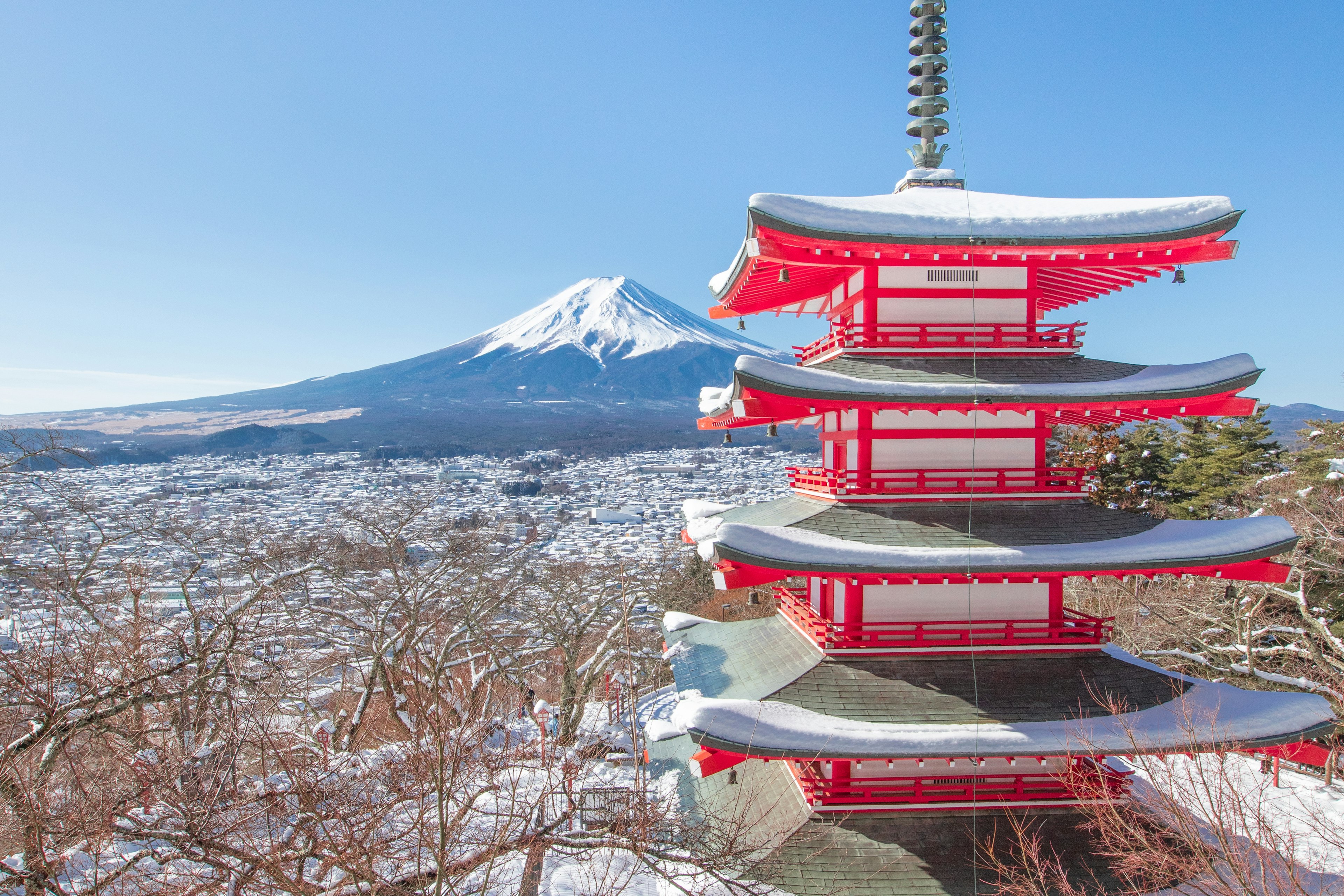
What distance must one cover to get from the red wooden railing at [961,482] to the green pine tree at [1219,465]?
68.4ft

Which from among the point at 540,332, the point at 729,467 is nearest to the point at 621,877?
the point at 729,467

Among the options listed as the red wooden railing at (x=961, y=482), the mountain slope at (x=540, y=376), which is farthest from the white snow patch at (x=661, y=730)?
the mountain slope at (x=540, y=376)

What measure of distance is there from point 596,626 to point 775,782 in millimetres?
22921

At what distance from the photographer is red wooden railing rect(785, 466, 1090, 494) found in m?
8.48

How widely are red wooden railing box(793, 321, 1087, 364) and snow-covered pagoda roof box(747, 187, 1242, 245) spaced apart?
1.23m

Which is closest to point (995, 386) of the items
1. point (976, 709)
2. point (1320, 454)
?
point (976, 709)

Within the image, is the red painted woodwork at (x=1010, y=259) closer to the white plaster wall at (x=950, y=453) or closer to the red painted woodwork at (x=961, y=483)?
the white plaster wall at (x=950, y=453)

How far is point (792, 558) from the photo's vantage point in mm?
7227

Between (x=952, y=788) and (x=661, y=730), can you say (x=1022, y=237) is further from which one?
(x=661, y=730)

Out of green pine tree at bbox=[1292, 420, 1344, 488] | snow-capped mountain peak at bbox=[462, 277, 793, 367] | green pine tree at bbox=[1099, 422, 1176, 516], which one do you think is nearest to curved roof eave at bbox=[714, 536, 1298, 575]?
green pine tree at bbox=[1292, 420, 1344, 488]

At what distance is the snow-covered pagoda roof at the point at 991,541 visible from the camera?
7316 mm

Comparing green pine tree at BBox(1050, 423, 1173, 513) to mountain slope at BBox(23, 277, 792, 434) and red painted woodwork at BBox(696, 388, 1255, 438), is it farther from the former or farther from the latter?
mountain slope at BBox(23, 277, 792, 434)

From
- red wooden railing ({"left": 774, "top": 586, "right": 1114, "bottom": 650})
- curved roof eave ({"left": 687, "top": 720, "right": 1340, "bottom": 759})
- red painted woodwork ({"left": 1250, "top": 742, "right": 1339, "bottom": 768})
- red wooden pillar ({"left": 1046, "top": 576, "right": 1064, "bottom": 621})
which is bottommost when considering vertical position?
red painted woodwork ({"left": 1250, "top": 742, "right": 1339, "bottom": 768})

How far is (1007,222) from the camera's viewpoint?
25.7 ft
